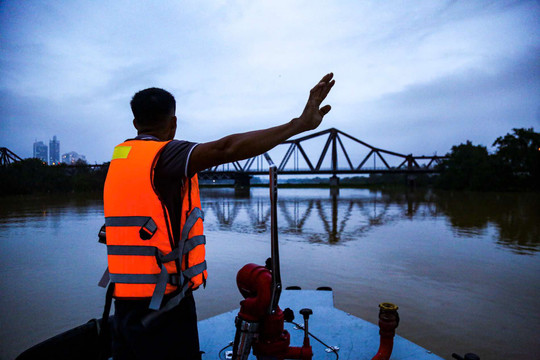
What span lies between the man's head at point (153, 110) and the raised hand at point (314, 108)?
748 millimetres

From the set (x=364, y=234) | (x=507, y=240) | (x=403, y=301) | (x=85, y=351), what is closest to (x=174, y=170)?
(x=85, y=351)

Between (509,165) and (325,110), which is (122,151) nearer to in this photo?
(325,110)

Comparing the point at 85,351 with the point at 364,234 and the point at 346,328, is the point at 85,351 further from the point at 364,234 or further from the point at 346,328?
the point at 364,234

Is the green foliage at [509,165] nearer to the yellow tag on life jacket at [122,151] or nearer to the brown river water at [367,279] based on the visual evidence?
the brown river water at [367,279]

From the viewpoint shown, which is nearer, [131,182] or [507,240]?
[131,182]

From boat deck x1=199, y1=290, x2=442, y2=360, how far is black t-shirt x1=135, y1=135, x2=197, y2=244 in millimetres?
1890

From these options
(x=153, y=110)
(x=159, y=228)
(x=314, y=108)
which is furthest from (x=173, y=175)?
(x=314, y=108)

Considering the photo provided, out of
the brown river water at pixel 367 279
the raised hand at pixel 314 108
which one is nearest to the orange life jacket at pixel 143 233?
the raised hand at pixel 314 108

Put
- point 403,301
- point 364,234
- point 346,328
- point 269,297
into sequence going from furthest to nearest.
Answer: point 364,234 < point 403,301 < point 346,328 < point 269,297

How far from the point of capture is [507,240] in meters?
10.1

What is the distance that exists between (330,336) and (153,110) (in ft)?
9.07

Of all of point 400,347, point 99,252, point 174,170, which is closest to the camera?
point 174,170

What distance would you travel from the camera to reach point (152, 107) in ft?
5.87

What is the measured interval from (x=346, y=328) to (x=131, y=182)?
9.41 feet
